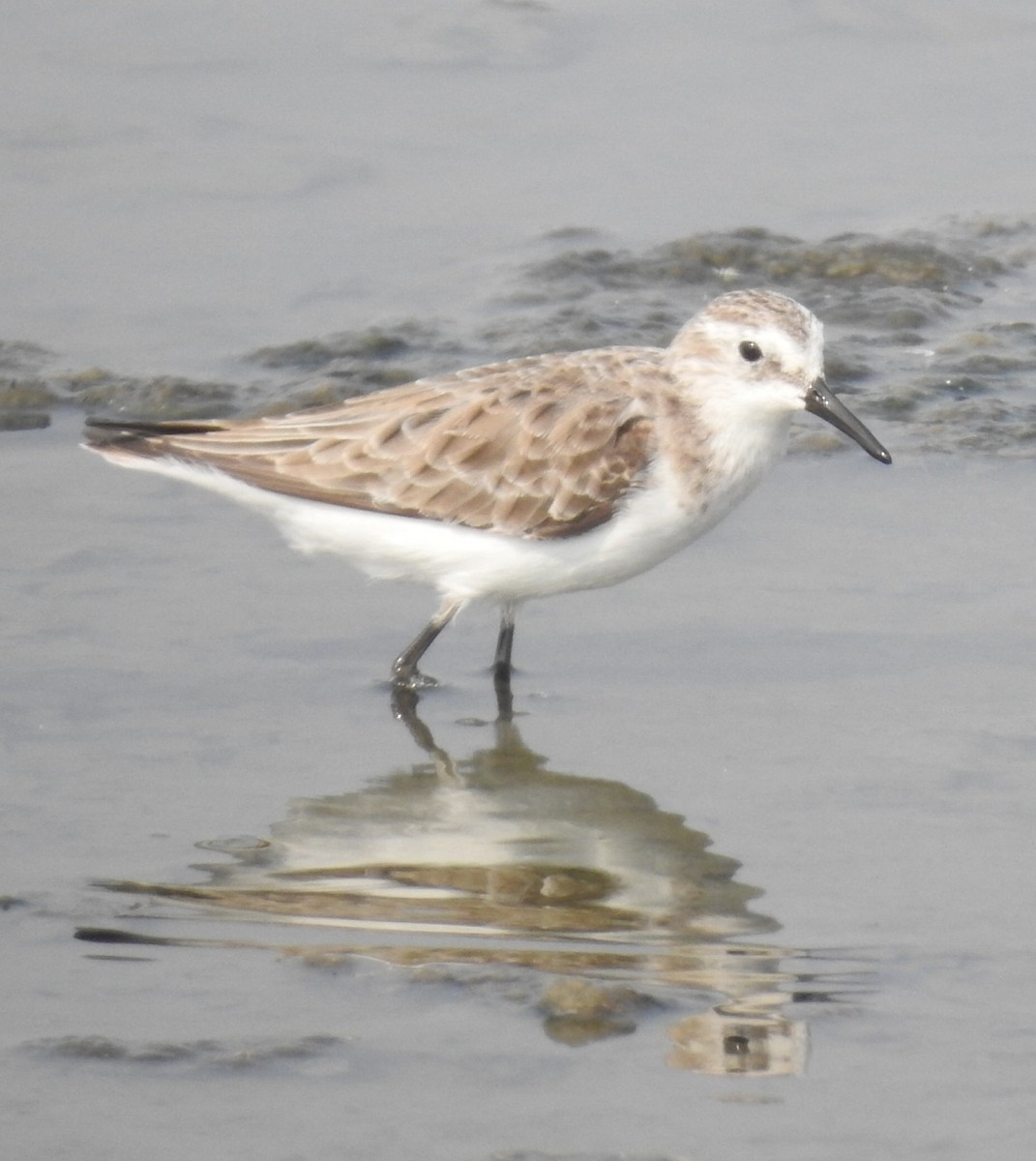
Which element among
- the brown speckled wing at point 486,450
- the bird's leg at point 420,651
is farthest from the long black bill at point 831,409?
the bird's leg at point 420,651

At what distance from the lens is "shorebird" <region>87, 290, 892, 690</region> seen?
25.1 ft

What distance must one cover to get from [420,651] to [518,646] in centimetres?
57

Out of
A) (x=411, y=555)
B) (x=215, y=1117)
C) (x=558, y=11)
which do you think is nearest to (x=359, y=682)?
(x=411, y=555)

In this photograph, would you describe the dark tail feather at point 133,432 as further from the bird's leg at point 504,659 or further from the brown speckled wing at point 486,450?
the bird's leg at point 504,659

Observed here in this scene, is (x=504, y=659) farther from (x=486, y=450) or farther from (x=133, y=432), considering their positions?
(x=133, y=432)

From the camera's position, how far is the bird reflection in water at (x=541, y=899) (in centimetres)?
546

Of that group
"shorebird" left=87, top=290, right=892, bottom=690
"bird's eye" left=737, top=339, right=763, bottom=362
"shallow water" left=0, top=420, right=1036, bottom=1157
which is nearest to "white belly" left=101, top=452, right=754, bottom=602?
"shorebird" left=87, top=290, right=892, bottom=690

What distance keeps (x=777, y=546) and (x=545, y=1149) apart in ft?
13.6

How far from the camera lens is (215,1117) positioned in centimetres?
496

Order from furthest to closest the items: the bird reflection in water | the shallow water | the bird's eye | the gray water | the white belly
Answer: the bird's eye → the white belly → the bird reflection in water → the gray water → the shallow water

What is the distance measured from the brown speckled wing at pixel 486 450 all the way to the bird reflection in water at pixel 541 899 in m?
0.96

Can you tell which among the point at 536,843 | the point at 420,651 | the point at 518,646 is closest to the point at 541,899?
the point at 536,843

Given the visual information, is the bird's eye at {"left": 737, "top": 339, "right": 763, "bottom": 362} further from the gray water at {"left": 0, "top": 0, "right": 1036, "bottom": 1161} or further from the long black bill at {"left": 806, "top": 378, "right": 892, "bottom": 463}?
the gray water at {"left": 0, "top": 0, "right": 1036, "bottom": 1161}

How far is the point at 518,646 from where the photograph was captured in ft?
26.7
